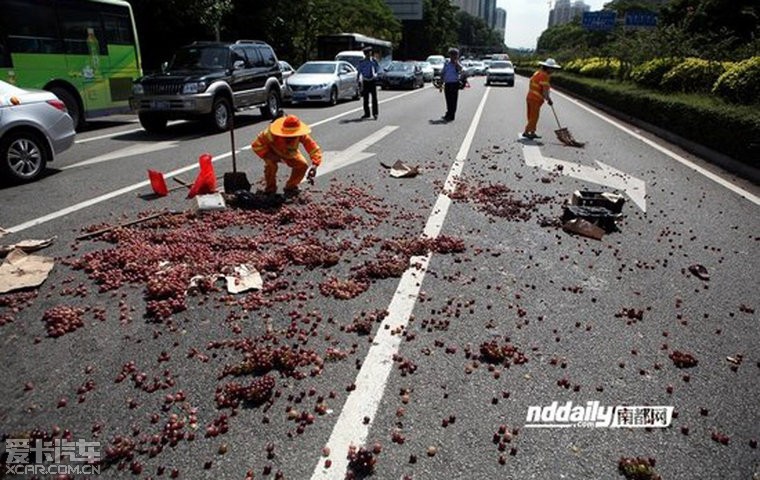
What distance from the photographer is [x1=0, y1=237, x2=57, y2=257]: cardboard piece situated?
530 cm

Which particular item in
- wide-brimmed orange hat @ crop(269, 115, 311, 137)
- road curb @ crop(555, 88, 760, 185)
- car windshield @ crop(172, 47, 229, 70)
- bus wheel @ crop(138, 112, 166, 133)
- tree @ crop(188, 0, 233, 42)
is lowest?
road curb @ crop(555, 88, 760, 185)

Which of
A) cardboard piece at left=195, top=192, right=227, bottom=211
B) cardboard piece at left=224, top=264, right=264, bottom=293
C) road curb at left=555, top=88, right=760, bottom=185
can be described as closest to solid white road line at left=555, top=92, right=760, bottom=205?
road curb at left=555, top=88, right=760, bottom=185

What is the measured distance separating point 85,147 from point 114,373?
9.90 meters

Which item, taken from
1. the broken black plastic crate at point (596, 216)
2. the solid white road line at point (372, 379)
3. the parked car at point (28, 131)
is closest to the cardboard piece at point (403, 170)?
the broken black plastic crate at point (596, 216)

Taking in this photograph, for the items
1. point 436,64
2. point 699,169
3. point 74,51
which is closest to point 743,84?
point 699,169

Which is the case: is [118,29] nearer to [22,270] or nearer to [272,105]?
[272,105]

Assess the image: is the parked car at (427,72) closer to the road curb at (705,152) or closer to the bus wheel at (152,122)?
the road curb at (705,152)

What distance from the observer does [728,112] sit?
1101 centimetres

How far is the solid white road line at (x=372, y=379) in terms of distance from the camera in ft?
9.21

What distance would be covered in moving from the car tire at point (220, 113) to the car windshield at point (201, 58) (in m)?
1.09

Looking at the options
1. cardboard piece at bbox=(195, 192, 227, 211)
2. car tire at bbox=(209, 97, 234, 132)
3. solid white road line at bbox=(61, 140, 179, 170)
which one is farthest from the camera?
car tire at bbox=(209, 97, 234, 132)

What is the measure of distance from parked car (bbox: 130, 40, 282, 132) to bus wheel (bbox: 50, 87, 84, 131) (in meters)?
1.69

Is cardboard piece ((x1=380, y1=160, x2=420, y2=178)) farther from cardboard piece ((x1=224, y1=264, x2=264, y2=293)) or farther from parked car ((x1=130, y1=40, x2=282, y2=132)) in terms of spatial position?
parked car ((x1=130, y1=40, x2=282, y2=132))

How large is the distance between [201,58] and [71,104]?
3.53 metres
